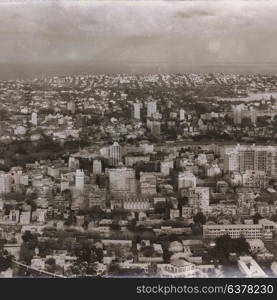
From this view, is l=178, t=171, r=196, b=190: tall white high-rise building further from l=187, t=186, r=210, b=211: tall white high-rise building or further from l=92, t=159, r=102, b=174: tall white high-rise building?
l=92, t=159, r=102, b=174: tall white high-rise building

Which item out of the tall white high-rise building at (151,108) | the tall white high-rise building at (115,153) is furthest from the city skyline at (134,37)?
the tall white high-rise building at (115,153)

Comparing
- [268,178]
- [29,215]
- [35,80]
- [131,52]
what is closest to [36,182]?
[29,215]

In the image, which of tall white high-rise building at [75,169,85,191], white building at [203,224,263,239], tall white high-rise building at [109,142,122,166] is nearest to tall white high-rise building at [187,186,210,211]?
white building at [203,224,263,239]

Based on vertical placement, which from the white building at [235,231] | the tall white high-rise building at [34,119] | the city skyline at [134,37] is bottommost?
the white building at [235,231]

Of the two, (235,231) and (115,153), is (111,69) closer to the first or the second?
(115,153)

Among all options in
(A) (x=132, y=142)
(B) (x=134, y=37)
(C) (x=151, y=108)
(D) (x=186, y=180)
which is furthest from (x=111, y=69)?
(D) (x=186, y=180)

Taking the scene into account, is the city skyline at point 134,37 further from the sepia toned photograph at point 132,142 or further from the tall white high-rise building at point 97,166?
the tall white high-rise building at point 97,166
